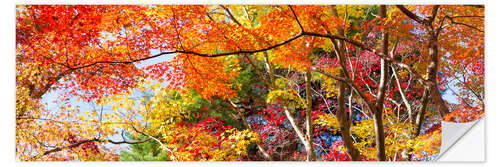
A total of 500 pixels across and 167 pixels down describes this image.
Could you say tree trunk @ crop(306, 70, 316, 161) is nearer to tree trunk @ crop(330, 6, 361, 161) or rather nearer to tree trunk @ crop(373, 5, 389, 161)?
tree trunk @ crop(330, 6, 361, 161)

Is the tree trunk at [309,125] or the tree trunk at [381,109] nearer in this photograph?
the tree trunk at [381,109]

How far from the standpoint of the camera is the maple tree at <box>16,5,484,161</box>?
254 centimetres

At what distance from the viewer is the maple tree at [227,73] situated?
2537mm

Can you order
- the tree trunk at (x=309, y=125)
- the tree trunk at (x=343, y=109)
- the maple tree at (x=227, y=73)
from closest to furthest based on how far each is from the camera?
the maple tree at (x=227, y=73) < the tree trunk at (x=343, y=109) < the tree trunk at (x=309, y=125)

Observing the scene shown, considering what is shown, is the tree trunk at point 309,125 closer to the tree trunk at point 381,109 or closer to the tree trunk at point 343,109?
the tree trunk at point 343,109

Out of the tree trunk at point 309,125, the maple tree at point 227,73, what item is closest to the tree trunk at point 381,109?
the maple tree at point 227,73

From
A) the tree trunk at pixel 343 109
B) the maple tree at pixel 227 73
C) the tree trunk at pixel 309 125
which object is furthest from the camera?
the tree trunk at pixel 309 125

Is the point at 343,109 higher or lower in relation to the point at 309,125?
higher

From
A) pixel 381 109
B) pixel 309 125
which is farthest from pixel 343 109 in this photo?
pixel 309 125

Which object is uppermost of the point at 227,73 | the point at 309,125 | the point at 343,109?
the point at 227,73

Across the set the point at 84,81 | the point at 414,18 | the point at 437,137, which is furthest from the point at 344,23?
the point at 84,81

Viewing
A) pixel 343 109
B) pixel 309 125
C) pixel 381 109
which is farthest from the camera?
pixel 309 125

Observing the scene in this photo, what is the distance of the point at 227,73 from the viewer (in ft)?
10.6

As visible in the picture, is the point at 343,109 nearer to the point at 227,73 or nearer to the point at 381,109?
the point at 381,109
